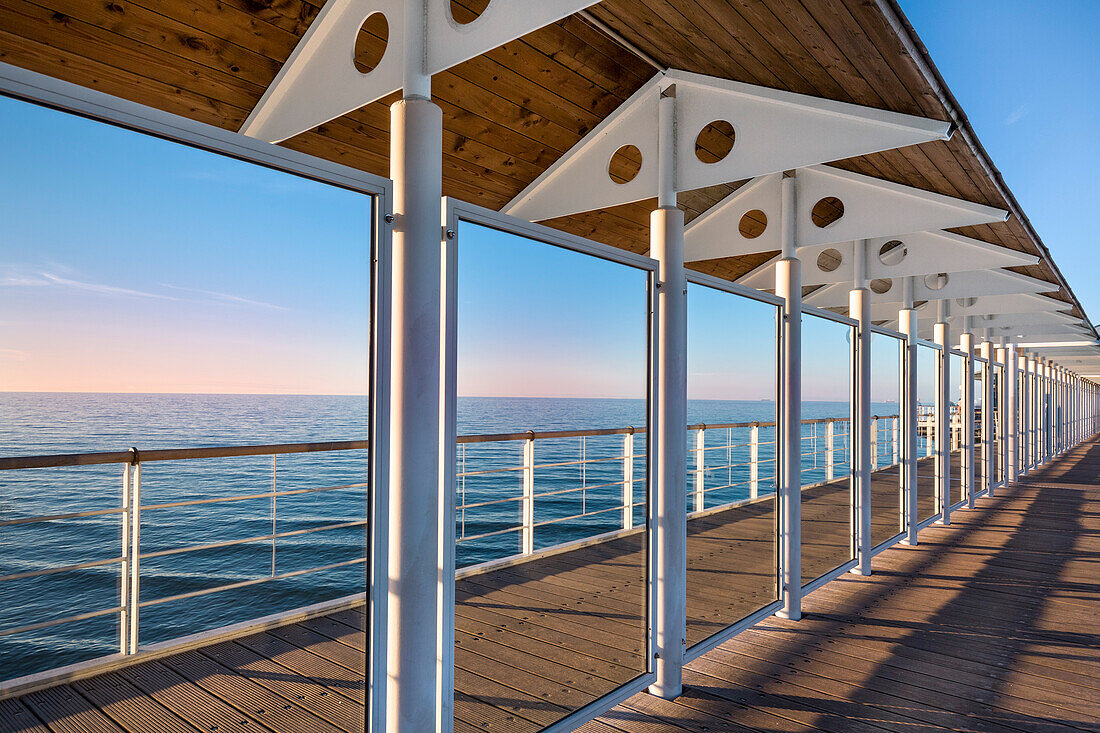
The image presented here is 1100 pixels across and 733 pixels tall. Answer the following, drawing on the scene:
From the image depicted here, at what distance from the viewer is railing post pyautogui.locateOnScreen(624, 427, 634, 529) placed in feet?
13.2

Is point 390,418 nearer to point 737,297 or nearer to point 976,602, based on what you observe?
point 737,297

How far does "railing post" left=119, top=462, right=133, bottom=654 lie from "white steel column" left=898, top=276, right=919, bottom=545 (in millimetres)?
5273

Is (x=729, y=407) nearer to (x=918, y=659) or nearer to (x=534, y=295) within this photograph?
(x=918, y=659)

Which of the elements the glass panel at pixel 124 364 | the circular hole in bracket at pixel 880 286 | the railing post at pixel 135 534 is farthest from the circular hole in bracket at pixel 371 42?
the circular hole in bracket at pixel 880 286

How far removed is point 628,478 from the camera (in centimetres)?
401

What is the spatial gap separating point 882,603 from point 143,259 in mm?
6103

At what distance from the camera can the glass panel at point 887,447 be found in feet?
16.4

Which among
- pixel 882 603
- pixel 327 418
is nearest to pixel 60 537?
pixel 327 418

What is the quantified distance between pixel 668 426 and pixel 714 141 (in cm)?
138

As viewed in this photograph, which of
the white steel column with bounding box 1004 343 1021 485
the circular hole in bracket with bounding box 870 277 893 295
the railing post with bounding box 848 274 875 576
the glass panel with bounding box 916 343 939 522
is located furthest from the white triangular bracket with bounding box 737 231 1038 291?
the white steel column with bounding box 1004 343 1021 485

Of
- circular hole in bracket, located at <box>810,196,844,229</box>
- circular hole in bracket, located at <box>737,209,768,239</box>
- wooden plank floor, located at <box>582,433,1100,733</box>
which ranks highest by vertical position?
circular hole in bracket, located at <box>810,196,844,229</box>

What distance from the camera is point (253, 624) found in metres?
3.12

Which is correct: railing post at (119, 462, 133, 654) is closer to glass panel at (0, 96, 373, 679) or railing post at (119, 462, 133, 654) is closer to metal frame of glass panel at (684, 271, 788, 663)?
glass panel at (0, 96, 373, 679)

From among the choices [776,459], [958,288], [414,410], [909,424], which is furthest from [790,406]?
[958,288]
